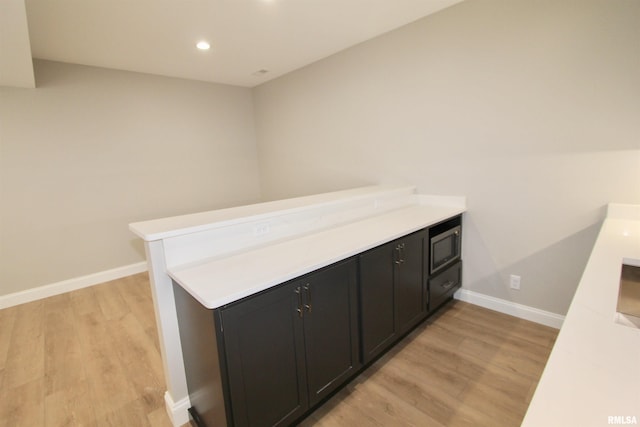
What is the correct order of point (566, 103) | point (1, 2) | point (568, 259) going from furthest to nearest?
point (568, 259) < point (566, 103) < point (1, 2)

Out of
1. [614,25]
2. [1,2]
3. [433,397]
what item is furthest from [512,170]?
[1,2]

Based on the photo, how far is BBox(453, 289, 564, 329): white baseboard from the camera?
8.07ft

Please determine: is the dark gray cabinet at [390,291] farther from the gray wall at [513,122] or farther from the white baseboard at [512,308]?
the gray wall at [513,122]

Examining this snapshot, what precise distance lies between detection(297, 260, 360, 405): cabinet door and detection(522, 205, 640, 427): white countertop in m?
1.04

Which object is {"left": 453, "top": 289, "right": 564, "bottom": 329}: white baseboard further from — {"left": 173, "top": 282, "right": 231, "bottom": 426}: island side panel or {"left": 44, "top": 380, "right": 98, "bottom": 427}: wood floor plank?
{"left": 44, "top": 380, "right": 98, "bottom": 427}: wood floor plank

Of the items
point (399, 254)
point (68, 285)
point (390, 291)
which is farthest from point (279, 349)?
point (68, 285)

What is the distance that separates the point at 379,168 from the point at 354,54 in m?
1.32

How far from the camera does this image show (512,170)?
8.14 feet

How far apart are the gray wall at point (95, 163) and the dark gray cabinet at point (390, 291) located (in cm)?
346

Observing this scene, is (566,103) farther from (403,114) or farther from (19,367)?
(19,367)

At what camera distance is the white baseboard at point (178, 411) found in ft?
5.61

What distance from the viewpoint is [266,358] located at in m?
1.41

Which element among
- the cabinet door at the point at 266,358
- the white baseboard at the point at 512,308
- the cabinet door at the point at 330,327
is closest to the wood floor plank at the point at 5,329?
the cabinet door at the point at 266,358

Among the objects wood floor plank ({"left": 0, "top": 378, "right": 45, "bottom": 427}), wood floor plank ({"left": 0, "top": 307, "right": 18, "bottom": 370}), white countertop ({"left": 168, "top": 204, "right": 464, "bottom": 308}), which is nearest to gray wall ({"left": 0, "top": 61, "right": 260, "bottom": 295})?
wood floor plank ({"left": 0, "top": 307, "right": 18, "bottom": 370})
